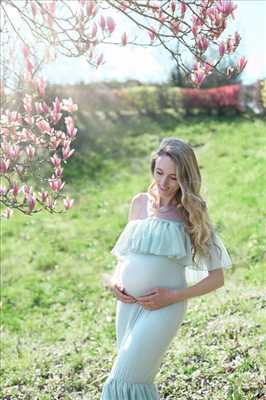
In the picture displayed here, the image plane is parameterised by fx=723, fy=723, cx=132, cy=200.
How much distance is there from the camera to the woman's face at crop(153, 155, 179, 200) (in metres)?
3.96

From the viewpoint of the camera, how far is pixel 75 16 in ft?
13.8

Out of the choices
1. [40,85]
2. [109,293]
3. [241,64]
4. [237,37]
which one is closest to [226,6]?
[237,37]

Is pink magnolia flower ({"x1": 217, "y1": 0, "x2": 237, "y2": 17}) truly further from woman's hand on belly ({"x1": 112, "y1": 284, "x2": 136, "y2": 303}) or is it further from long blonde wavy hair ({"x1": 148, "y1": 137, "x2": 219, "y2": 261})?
woman's hand on belly ({"x1": 112, "y1": 284, "x2": 136, "y2": 303})

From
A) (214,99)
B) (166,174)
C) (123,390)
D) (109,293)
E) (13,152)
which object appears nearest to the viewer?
(123,390)

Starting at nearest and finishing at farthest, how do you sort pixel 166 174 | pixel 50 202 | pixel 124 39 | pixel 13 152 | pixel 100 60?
1. pixel 166 174
2. pixel 124 39
3. pixel 100 60
4. pixel 13 152
5. pixel 50 202

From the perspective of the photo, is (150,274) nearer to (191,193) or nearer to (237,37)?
(191,193)

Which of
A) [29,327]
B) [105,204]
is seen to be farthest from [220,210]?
[29,327]

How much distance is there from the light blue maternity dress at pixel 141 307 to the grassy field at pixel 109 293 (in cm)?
53

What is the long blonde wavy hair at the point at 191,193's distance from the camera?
3.94 metres

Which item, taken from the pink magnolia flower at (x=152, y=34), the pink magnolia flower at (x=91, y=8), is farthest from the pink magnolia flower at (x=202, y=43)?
the pink magnolia flower at (x=91, y=8)

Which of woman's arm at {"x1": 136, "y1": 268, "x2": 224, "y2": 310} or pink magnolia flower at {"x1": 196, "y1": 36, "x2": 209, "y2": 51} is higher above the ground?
pink magnolia flower at {"x1": 196, "y1": 36, "x2": 209, "y2": 51}

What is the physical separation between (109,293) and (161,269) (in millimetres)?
5470

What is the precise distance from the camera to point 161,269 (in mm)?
4004

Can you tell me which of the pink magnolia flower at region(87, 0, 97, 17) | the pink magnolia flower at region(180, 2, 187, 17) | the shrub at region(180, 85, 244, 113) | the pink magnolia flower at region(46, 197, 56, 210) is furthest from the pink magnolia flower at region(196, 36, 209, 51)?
the shrub at region(180, 85, 244, 113)
